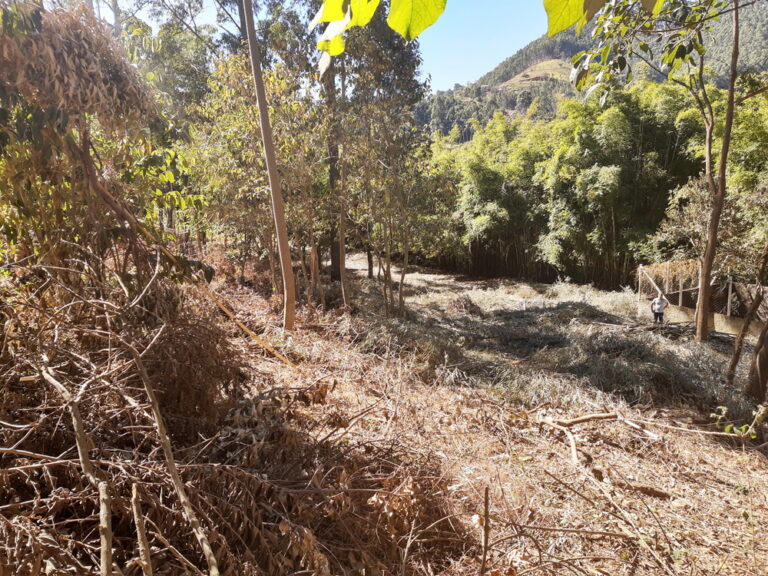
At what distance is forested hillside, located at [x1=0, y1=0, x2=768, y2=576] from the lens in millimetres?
1300

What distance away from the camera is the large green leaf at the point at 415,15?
0.42 meters

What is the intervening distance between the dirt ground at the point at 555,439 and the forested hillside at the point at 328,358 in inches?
0.9

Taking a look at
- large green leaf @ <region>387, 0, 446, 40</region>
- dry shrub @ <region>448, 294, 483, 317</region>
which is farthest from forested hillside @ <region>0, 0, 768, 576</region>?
dry shrub @ <region>448, 294, 483, 317</region>

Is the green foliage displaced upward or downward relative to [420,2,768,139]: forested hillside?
downward

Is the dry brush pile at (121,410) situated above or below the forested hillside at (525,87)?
below

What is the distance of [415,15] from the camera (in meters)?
0.43

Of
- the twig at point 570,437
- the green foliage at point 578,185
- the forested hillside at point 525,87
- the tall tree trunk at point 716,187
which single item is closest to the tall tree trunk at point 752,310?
Answer: the tall tree trunk at point 716,187

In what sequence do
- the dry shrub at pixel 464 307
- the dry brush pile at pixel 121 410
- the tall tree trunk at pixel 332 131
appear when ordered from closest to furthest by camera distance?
1. the dry brush pile at pixel 121 410
2. the tall tree trunk at pixel 332 131
3. the dry shrub at pixel 464 307

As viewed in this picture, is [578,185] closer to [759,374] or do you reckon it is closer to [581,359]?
[581,359]

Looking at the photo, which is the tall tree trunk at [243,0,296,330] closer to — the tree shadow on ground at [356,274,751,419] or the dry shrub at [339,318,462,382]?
the dry shrub at [339,318,462,382]

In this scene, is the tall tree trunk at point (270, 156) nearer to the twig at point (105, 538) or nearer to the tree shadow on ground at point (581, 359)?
the tree shadow on ground at point (581, 359)

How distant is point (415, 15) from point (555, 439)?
3072 mm

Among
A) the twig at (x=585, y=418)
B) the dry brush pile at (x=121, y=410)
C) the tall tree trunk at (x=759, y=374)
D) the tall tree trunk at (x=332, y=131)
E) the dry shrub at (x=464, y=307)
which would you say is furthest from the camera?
the dry shrub at (x=464, y=307)

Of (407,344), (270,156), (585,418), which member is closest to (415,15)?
(585,418)
